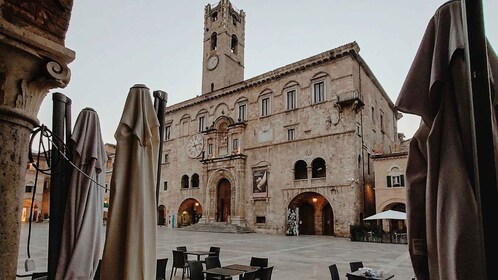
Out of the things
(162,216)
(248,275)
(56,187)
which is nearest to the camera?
(56,187)

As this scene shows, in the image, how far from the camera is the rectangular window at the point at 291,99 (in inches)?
1131

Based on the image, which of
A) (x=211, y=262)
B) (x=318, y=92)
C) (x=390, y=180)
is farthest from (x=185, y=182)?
(x=211, y=262)

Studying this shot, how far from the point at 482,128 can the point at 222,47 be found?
38.0 meters

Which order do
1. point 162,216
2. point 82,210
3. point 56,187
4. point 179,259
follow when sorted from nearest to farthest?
point 56,187
point 82,210
point 179,259
point 162,216

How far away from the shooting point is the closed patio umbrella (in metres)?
1.58

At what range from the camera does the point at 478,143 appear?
4.75 ft

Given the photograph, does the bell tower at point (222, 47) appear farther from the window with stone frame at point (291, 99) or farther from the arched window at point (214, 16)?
the window with stone frame at point (291, 99)

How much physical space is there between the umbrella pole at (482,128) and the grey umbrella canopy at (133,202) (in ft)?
8.26

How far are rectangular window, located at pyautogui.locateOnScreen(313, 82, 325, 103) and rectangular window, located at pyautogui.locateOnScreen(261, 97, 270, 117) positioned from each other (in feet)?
15.4

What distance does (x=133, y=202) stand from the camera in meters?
2.94

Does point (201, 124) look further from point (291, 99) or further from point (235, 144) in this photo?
point (291, 99)

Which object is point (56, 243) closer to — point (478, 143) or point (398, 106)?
point (398, 106)

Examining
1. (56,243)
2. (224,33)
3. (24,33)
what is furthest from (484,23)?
(224,33)

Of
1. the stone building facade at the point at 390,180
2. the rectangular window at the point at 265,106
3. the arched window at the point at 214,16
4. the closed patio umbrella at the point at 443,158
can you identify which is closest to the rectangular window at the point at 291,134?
the rectangular window at the point at 265,106
